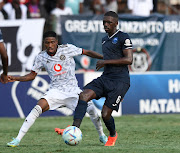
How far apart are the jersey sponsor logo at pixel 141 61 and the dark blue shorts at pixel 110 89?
7199 millimetres

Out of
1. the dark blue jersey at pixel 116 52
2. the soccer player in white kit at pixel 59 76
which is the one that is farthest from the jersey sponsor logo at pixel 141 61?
the dark blue jersey at pixel 116 52

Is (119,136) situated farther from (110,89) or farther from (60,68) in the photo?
(60,68)

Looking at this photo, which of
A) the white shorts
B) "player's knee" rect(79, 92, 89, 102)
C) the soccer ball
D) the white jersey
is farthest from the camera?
the white jersey

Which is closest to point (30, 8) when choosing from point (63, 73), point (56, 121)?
point (56, 121)

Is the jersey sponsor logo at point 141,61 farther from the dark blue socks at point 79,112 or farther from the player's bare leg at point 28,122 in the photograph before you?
the dark blue socks at point 79,112

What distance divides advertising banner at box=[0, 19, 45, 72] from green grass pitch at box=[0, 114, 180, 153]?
1.70 metres

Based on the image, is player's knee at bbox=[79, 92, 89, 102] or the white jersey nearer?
player's knee at bbox=[79, 92, 89, 102]

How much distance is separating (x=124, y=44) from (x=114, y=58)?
31 cm

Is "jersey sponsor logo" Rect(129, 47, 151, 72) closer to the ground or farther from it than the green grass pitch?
farther from it

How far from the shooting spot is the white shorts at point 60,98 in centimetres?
841

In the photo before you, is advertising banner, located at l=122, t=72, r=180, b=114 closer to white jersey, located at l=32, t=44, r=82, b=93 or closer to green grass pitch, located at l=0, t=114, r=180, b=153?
green grass pitch, located at l=0, t=114, r=180, b=153

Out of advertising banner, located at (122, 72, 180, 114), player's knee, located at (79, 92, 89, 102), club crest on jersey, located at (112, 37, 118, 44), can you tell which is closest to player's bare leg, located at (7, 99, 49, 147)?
player's knee, located at (79, 92, 89, 102)

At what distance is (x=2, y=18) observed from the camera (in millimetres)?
15031

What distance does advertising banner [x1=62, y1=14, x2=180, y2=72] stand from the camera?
593 inches
